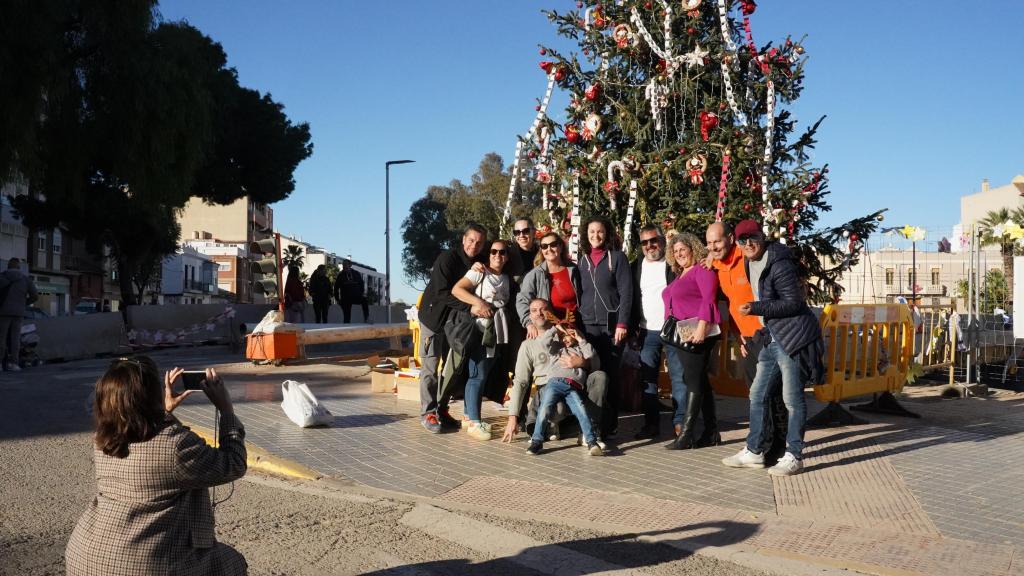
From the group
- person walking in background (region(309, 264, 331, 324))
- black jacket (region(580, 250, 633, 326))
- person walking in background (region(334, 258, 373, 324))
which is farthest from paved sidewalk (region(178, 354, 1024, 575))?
person walking in background (region(309, 264, 331, 324))

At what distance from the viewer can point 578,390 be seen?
6965 millimetres

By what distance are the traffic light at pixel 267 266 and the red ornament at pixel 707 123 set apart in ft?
26.3

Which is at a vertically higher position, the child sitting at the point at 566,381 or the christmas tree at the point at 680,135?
the christmas tree at the point at 680,135

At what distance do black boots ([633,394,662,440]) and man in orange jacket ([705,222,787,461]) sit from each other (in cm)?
96

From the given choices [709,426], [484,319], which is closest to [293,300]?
[484,319]

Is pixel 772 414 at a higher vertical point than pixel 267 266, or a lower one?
lower

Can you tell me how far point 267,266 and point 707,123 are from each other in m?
8.49

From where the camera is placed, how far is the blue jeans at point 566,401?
22.6ft

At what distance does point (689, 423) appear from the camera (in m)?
7.10

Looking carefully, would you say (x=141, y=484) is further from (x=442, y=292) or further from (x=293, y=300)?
(x=293, y=300)

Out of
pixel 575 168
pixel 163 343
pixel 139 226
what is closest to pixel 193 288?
pixel 139 226

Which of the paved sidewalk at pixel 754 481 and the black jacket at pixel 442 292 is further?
the black jacket at pixel 442 292

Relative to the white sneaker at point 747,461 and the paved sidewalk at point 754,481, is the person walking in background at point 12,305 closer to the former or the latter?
the paved sidewalk at point 754,481

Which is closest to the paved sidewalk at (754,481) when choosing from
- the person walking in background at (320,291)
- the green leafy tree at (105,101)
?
the green leafy tree at (105,101)
